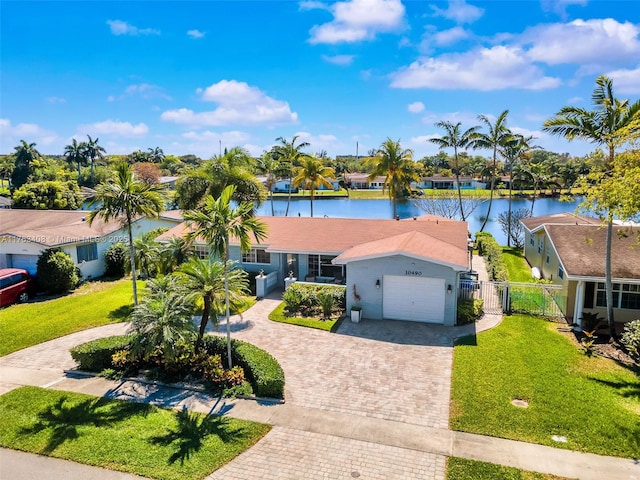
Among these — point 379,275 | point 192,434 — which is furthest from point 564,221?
point 192,434

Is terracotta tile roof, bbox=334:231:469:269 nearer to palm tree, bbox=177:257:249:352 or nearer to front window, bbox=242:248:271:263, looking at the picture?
front window, bbox=242:248:271:263

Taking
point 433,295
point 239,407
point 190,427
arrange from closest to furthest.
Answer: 1. point 190,427
2. point 239,407
3. point 433,295

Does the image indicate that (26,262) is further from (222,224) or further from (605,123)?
(605,123)

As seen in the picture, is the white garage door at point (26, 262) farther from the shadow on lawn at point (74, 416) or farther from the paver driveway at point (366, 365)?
the shadow on lawn at point (74, 416)

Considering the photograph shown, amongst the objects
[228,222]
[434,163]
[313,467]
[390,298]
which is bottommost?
[313,467]

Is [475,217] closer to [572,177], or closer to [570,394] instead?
[572,177]

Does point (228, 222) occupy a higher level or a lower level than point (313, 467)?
higher

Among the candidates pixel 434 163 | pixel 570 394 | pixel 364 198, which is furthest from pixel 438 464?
pixel 434 163
